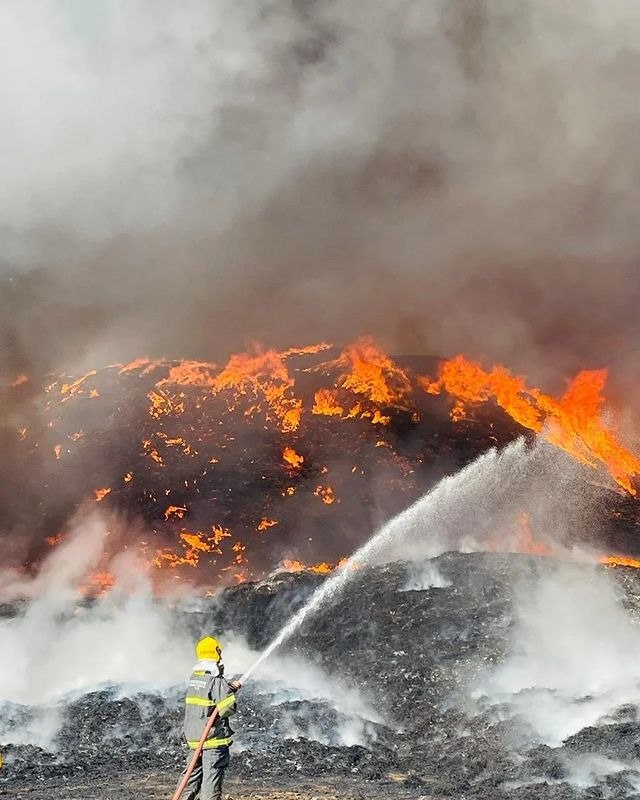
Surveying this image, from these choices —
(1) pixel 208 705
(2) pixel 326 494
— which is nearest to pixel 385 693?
(1) pixel 208 705

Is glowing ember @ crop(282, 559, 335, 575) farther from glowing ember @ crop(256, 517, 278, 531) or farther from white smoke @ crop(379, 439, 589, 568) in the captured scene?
white smoke @ crop(379, 439, 589, 568)

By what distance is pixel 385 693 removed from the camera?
20.8m

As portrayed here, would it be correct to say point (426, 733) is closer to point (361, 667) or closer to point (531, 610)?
point (361, 667)

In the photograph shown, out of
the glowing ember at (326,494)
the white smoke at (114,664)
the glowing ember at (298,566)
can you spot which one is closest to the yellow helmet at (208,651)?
the white smoke at (114,664)

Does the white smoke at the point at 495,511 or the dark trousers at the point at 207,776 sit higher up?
the white smoke at the point at 495,511

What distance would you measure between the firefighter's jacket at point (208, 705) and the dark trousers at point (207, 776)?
0.39 ft

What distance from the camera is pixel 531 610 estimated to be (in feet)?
77.2

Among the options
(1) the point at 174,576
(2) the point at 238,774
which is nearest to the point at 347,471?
(1) the point at 174,576

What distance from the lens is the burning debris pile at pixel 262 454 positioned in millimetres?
40688

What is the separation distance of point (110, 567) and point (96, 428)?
13015 mm

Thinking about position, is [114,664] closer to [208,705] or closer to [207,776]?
[207,776]

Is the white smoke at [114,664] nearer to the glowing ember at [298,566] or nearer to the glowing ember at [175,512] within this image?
the glowing ember at [298,566]

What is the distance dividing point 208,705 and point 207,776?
100 centimetres

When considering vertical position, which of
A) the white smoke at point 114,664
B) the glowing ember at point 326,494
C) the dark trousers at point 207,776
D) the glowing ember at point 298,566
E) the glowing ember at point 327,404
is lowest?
the dark trousers at point 207,776
